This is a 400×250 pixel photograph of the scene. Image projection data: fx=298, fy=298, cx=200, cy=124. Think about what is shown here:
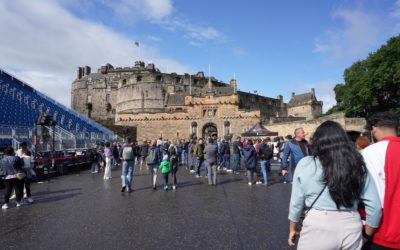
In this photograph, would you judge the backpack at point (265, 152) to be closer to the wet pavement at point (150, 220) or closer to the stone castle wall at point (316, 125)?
the wet pavement at point (150, 220)

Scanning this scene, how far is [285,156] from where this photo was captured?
777 centimetres

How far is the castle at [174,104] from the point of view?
41.2 metres

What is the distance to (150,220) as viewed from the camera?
5.50 meters

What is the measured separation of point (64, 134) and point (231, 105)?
1068 inches

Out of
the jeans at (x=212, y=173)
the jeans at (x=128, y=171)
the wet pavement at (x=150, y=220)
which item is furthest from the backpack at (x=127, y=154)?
the jeans at (x=212, y=173)

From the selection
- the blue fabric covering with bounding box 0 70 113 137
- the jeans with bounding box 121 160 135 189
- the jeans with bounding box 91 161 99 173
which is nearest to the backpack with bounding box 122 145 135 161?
the jeans with bounding box 121 160 135 189

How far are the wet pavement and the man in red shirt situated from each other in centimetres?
223

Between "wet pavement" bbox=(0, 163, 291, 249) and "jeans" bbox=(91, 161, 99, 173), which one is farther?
"jeans" bbox=(91, 161, 99, 173)

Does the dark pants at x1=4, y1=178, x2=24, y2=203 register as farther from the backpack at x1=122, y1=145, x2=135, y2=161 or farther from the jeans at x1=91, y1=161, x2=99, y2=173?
the jeans at x1=91, y1=161, x2=99, y2=173

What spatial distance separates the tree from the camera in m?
28.2

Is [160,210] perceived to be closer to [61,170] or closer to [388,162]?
[388,162]

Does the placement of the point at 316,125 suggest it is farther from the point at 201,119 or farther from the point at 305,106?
the point at 305,106

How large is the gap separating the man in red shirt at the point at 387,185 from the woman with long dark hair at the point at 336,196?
88 mm

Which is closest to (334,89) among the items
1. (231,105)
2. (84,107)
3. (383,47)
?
(383,47)
